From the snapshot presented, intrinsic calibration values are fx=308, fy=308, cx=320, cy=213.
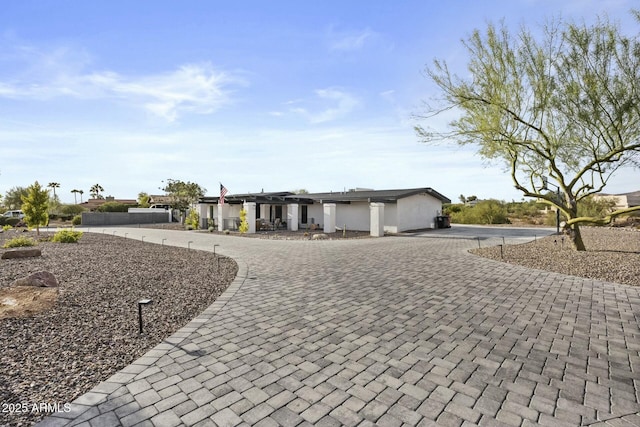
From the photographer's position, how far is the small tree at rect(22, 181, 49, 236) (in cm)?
1669

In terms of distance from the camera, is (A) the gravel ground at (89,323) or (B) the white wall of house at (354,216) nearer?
(A) the gravel ground at (89,323)

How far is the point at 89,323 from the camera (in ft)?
14.6

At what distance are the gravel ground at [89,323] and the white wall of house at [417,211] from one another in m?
14.3

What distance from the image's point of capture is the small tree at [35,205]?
16688mm

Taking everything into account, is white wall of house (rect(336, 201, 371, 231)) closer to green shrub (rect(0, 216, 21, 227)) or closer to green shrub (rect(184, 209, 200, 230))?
green shrub (rect(184, 209, 200, 230))

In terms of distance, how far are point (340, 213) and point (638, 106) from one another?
1671cm

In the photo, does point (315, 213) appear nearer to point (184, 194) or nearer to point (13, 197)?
point (184, 194)

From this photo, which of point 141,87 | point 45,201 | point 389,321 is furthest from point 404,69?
point 45,201

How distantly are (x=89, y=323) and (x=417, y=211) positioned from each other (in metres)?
21.0

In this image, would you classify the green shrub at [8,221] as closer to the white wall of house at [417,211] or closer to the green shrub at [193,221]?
the green shrub at [193,221]

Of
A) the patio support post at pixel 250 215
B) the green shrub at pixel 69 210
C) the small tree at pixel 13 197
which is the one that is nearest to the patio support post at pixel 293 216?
the patio support post at pixel 250 215

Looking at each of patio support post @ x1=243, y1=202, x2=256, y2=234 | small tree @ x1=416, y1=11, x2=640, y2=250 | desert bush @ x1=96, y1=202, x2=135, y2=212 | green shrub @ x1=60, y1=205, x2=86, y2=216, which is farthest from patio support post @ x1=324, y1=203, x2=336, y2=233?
green shrub @ x1=60, y1=205, x2=86, y2=216

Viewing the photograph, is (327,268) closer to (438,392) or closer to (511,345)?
(511,345)

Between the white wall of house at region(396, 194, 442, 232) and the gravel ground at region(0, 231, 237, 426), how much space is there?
14.3 metres
